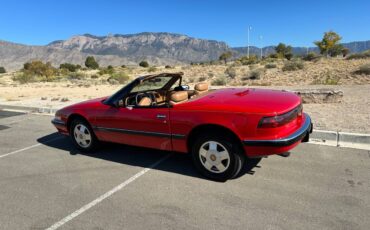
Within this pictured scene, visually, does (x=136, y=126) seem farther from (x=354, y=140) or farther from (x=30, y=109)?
(x=30, y=109)

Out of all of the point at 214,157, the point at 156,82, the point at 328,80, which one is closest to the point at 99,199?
the point at 214,157

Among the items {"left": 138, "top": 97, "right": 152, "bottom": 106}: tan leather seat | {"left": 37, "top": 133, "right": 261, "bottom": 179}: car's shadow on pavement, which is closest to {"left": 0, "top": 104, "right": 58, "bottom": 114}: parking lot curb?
{"left": 37, "top": 133, "right": 261, "bottom": 179}: car's shadow on pavement

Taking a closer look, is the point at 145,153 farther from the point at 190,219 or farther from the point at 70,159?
the point at 190,219

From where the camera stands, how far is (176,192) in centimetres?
416

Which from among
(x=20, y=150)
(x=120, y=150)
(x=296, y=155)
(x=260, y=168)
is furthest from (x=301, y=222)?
(x=20, y=150)

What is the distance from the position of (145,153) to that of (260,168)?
2153 mm

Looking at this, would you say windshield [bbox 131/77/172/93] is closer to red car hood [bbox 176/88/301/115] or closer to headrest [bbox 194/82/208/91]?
headrest [bbox 194/82/208/91]

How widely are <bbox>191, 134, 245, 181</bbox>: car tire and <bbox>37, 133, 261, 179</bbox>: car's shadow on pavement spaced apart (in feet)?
0.88

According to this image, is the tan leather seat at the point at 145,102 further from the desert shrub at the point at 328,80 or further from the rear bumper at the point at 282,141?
the desert shrub at the point at 328,80

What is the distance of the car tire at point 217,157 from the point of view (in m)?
4.16

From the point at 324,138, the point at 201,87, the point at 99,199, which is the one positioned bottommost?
the point at 99,199

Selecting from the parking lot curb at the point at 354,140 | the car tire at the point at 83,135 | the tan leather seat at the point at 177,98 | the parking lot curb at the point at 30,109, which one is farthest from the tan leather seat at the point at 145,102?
the parking lot curb at the point at 30,109

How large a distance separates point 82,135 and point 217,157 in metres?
2.88

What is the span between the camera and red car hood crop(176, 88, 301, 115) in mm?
3988
